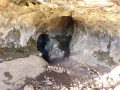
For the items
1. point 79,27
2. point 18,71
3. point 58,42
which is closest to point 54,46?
point 58,42

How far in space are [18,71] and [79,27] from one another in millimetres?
5733

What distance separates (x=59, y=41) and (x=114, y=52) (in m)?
4.73

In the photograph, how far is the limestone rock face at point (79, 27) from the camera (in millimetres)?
5266

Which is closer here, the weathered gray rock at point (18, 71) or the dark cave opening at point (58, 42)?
the weathered gray rock at point (18, 71)

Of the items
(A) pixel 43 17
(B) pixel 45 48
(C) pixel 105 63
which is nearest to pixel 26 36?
(A) pixel 43 17

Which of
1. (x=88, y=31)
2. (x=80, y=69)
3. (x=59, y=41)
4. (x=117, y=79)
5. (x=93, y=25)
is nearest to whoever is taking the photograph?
(x=117, y=79)

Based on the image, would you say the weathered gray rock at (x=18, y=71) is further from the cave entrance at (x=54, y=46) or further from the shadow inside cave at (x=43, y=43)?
the shadow inside cave at (x=43, y=43)

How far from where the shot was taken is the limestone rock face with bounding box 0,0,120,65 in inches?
207

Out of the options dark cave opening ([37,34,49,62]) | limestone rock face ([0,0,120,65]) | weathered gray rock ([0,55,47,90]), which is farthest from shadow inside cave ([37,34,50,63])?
weathered gray rock ([0,55,47,90])

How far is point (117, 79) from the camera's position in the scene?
398 centimetres

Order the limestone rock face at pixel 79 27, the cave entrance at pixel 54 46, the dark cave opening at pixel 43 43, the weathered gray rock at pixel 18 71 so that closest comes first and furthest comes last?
the weathered gray rock at pixel 18 71
the limestone rock face at pixel 79 27
the cave entrance at pixel 54 46
the dark cave opening at pixel 43 43

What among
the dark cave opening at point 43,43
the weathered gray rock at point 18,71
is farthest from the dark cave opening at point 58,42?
the weathered gray rock at point 18,71

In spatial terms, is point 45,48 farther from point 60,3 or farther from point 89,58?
point 60,3

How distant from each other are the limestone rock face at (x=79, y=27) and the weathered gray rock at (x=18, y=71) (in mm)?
1538
